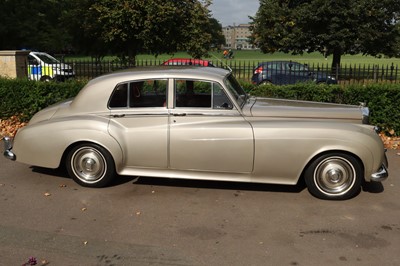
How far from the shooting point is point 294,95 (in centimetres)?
827

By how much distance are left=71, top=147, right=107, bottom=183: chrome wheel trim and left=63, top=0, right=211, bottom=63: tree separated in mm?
12632

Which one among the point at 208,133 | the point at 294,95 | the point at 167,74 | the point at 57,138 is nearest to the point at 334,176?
the point at 208,133

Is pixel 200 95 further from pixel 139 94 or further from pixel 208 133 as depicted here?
pixel 139 94

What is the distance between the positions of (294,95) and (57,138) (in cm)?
501

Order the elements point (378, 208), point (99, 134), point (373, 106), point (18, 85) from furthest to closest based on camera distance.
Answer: point (18, 85) < point (373, 106) < point (99, 134) < point (378, 208)

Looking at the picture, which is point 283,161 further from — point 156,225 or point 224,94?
point 156,225

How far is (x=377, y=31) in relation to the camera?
2375cm

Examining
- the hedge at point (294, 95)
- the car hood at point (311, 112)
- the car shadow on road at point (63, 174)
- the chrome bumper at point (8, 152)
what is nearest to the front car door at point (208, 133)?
the car hood at point (311, 112)

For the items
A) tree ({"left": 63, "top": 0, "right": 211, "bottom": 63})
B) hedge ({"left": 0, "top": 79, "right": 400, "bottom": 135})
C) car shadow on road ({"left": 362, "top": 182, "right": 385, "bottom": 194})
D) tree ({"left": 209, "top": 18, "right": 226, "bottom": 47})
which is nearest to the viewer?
car shadow on road ({"left": 362, "top": 182, "right": 385, "bottom": 194})

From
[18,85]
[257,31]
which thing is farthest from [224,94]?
[257,31]

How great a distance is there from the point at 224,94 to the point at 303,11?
21.0 m

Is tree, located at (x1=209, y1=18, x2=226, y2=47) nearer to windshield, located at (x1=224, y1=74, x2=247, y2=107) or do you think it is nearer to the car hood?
windshield, located at (x1=224, y1=74, x2=247, y2=107)

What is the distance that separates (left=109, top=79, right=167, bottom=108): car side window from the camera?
5.00 meters

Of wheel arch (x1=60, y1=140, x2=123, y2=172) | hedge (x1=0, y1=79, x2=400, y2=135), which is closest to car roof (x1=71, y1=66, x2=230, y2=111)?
wheel arch (x1=60, y1=140, x2=123, y2=172)
